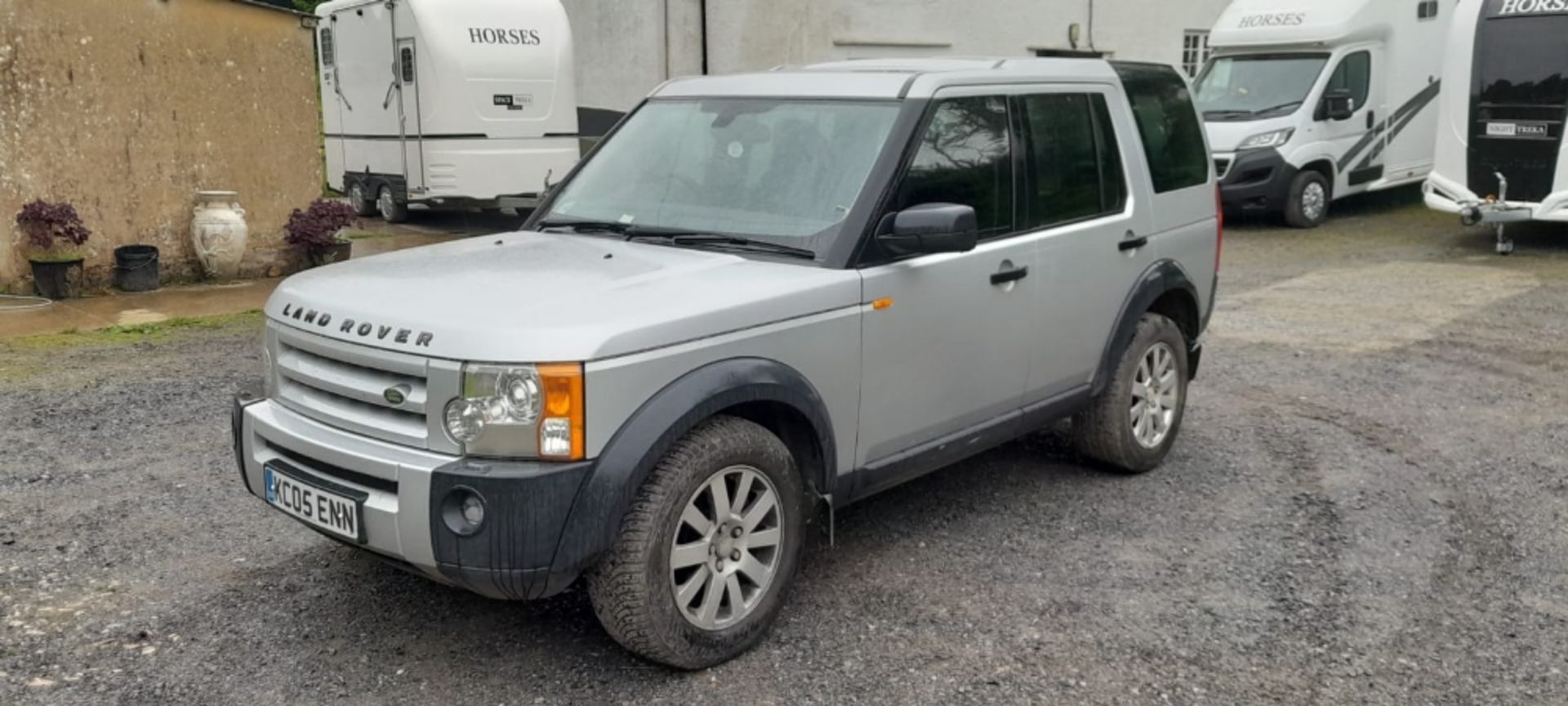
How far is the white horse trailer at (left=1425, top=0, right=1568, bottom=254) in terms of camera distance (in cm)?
1260

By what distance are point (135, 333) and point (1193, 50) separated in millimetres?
17910

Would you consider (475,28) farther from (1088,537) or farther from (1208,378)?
(1088,537)

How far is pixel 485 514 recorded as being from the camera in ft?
11.6

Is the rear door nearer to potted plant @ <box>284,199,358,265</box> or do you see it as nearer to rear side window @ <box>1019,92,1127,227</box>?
rear side window @ <box>1019,92,1127,227</box>

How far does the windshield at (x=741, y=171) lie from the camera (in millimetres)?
4574

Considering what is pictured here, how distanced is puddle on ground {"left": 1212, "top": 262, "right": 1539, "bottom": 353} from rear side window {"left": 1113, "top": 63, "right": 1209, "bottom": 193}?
3250 millimetres

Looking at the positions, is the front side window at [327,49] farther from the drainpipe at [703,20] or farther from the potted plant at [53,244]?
the potted plant at [53,244]

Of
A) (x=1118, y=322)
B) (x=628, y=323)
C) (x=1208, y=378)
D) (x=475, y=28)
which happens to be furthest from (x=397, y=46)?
(x=628, y=323)

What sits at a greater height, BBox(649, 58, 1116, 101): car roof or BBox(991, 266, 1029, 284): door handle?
BBox(649, 58, 1116, 101): car roof

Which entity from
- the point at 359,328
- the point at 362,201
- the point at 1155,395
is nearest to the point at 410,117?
the point at 362,201

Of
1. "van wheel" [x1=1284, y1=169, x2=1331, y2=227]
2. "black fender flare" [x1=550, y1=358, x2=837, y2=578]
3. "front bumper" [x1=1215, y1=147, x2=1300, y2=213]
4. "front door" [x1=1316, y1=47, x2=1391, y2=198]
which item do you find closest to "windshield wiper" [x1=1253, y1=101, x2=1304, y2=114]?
"front door" [x1=1316, y1=47, x2=1391, y2=198]

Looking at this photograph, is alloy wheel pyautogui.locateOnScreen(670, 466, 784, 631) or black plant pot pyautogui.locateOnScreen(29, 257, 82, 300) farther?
black plant pot pyautogui.locateOnScreen(29, 257, 82, 300)

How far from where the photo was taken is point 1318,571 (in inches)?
193

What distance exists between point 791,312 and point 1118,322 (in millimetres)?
2126
